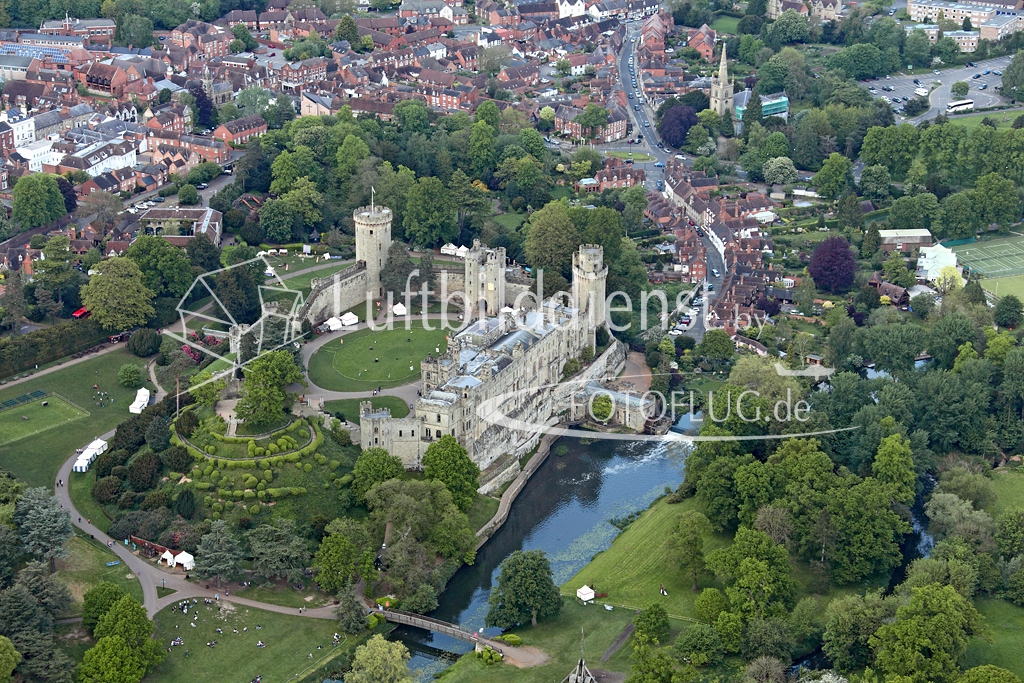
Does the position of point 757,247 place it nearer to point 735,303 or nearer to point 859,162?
point 735,303

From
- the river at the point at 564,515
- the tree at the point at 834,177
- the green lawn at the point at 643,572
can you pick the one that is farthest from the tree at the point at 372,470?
the tree at the point at 834,177

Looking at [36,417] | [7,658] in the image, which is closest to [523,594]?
[7,658]

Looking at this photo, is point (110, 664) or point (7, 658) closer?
point (7, 658)

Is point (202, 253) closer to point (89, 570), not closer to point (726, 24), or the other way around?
point (89, 570)

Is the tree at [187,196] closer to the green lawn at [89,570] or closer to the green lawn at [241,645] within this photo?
the green lawn at [89,570]

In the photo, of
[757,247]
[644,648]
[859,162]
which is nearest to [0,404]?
[644,648]

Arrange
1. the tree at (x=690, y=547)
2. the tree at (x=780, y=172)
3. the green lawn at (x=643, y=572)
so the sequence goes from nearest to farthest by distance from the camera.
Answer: the green lawn at (x=643, y=572), the tree at (x=690, y=547), the tree at (x=780, y=172)
